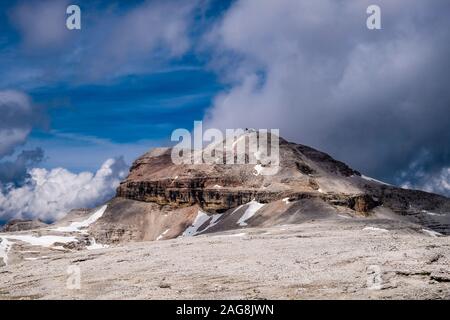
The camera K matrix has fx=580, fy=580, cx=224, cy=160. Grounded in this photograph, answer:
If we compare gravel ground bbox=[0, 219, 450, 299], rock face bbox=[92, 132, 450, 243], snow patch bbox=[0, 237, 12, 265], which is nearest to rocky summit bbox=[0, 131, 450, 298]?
gravel ground bbox=[0, 219, 450, 299]

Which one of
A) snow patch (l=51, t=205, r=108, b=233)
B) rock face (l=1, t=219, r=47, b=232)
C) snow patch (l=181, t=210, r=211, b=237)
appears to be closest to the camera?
snow patch (l=181, t=210, r=211, b=237)

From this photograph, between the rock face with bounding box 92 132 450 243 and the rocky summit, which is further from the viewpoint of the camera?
the rock face with bounding box 92 132 450 243

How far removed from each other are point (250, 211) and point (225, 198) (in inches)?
696

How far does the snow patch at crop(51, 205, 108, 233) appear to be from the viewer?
140 m

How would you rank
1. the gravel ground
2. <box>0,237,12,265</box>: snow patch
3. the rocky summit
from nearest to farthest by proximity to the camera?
1. the gravel ground
2. the rocky summit
3. <box>0,237,12,265</box>: snow patch

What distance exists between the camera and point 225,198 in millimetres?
149000

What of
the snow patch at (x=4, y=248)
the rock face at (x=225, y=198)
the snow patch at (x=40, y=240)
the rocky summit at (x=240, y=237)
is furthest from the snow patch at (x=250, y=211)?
the snow patch at (x=4, y=248)

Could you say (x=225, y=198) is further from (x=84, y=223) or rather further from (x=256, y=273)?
(x=256, y=273)

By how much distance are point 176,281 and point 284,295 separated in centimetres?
941

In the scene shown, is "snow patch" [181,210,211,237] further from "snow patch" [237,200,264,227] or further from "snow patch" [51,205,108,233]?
"snow patch" [51,205,108,233]

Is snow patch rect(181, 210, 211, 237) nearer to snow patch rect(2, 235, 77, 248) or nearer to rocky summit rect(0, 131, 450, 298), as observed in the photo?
rocky summit rect(0, 131, 450, 298)

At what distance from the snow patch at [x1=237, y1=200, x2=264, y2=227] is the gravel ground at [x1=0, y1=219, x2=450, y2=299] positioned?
70728mm

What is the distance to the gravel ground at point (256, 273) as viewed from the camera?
27.1 metres

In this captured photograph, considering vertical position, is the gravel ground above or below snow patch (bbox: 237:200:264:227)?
below
